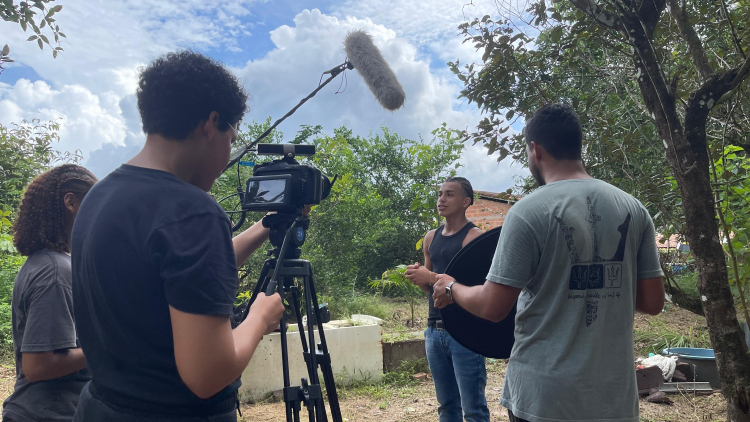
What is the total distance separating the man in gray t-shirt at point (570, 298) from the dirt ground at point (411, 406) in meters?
2.90

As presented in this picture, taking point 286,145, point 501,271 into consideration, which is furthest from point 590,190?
point 286,145

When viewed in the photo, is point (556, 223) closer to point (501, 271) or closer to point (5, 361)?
point (501, 271)

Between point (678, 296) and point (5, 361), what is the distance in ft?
22.8

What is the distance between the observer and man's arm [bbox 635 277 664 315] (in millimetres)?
1742

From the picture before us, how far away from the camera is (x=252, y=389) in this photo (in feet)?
15.9

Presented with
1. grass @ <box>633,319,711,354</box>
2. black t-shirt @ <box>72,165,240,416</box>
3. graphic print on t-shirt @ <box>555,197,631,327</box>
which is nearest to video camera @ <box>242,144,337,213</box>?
black t-shirt @ <box>72,165,240,416</box>

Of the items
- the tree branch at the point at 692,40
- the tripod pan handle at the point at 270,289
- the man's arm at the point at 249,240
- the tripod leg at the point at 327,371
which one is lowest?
the tripod leg at the point at 327,371

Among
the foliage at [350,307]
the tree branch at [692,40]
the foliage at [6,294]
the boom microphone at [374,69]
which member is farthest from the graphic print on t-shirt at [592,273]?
the foliage at [6,294]

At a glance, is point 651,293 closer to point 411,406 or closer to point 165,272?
point 165,272

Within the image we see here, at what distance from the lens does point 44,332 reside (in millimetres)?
1509

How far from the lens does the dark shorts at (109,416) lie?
1034 mm

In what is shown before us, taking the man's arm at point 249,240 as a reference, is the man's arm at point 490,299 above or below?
below

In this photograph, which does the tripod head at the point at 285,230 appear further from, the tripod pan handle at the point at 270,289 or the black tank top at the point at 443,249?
the black tank top at the point at 443,249

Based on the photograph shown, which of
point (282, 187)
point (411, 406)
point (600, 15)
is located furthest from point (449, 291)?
point (411, 406)
